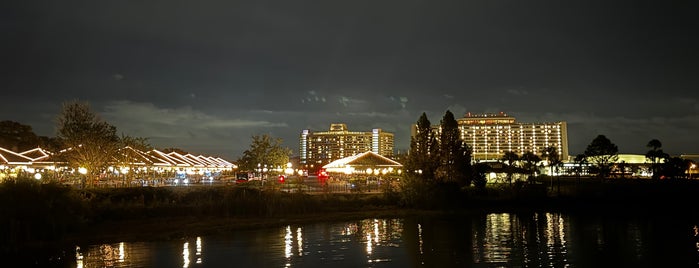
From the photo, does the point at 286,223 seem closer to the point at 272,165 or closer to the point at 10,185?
the point at 10,185

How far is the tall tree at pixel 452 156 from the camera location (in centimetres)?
4131

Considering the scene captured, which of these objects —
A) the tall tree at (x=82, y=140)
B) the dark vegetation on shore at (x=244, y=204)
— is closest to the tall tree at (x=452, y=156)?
the dark vegetation on shore at (x=244, y=204)

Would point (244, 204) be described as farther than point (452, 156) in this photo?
No

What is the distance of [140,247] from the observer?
71.9 ft

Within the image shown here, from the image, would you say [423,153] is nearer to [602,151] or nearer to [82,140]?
[82,140]

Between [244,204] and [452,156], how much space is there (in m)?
17.6

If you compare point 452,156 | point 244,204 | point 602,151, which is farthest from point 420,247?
point 602,151

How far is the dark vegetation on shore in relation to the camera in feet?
77.0

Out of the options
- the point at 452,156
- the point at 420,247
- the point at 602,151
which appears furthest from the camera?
the point at 602,151

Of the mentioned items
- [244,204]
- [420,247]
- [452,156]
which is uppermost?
[452,156]

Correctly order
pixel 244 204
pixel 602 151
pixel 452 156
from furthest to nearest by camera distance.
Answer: pixel 602 151 → pixel 452 156 → pixel 244 204

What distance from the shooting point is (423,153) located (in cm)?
4094

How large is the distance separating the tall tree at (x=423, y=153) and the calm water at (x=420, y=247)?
9.29 m

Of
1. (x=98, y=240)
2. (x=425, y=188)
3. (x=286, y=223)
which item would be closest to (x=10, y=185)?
(x=98, y=240)
